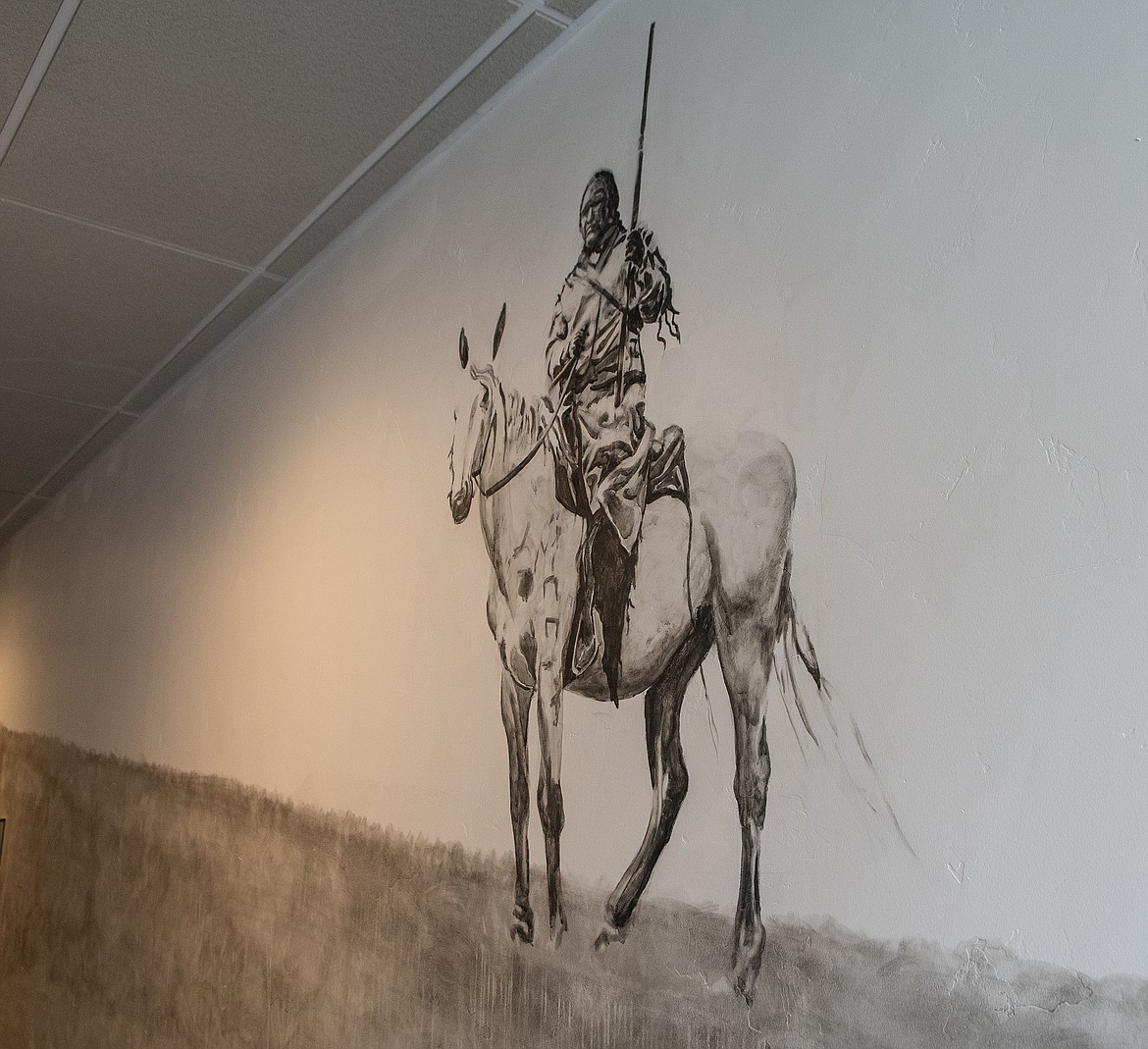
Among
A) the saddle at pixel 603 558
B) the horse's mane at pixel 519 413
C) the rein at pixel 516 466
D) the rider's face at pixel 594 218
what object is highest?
the rider's face at pixel 594 218

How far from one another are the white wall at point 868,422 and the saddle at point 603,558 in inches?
1.7

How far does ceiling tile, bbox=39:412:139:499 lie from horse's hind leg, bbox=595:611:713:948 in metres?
2.70

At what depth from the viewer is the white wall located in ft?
2.77

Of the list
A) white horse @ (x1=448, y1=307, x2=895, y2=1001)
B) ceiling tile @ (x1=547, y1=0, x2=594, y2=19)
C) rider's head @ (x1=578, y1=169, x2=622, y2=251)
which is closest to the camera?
white horse @ (x1=448, y1=307, x2=895, y2=1001)

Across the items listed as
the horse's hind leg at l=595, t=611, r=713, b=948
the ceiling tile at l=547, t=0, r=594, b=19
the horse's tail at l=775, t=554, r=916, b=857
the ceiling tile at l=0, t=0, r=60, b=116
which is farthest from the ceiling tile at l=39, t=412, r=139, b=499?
the horse's tail at l=775, t=554, r=916, b=857

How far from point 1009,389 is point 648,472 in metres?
0.48

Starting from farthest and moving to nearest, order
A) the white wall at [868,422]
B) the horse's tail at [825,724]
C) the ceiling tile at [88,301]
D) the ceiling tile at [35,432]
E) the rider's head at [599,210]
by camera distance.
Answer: the ceiling tile at [35,432] → the ceiling tile at [88,301] → the rider's head at [599,210] → the horse's tail at [825,724] → the white wall at [868,422]

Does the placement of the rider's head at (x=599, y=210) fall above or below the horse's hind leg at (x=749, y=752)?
above

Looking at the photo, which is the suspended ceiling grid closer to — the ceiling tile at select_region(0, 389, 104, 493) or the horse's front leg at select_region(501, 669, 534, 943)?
the ceiling tile at select_region(0, 389, 104, 493)

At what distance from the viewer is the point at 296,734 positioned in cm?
210

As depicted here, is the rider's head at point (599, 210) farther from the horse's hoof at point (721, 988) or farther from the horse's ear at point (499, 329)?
the horse's hoof at point (721, 988)

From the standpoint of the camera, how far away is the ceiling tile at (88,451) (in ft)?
11.4

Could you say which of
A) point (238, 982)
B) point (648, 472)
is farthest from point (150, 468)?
point (648, 472)

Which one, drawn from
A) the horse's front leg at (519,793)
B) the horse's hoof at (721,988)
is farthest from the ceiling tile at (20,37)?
Answer: the horse's hoof at (721,988)
